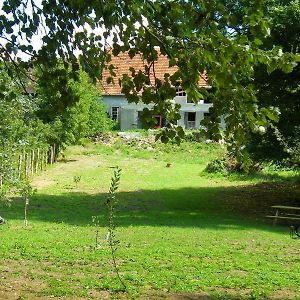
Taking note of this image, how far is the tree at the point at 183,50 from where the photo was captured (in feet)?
13.4

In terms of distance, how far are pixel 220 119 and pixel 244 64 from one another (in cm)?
73

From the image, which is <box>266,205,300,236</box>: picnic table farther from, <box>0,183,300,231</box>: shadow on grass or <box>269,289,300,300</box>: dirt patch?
<box>269,289,300,300</box>: dirt patch

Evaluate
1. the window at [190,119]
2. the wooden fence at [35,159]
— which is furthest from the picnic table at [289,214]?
the window at [190,119]

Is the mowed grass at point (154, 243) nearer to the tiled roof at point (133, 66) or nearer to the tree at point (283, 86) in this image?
the tree at point (283, 86)

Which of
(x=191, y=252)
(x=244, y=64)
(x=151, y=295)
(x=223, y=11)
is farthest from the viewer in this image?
(x=191, y=252)

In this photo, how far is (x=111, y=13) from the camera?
4.71 meters

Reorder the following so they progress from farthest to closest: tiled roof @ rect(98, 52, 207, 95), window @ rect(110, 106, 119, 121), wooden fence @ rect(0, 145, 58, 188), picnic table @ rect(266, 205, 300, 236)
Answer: window @ rect(110, 106, 119, 121)
wooden fence @ rect(0, 145, 58, 188)
picnic table @ rect(266, 205, 300, 236)
tiled roof @ rect(98, 52, 207, 95)

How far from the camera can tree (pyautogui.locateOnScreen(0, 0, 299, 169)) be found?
4.09 meters

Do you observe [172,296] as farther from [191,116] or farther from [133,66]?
[191,116]

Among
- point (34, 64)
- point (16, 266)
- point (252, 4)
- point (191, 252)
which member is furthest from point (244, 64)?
point (191, 252)

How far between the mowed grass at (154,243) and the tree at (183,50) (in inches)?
136

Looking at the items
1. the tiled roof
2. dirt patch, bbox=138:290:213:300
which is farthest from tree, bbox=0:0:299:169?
dirt patch, bbox=138:290:213:300

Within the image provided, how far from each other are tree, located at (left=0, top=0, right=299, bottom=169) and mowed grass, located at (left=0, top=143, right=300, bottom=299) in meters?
3.45

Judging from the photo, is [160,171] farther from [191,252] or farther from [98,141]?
[191,252]
